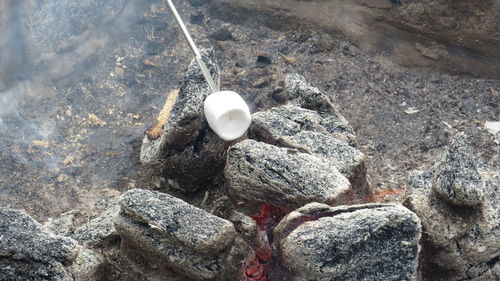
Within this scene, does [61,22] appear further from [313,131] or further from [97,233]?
[313,131]

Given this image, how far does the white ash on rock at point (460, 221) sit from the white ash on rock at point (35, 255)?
2101mm

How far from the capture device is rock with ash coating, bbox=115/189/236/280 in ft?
11.1

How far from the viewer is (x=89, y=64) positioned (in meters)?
5.62

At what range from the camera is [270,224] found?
12.8 ft

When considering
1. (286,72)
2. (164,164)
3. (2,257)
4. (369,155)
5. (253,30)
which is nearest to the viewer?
(2,257)

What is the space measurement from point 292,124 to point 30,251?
6.64 feet

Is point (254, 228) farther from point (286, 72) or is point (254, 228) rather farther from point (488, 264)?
point (286, 72)

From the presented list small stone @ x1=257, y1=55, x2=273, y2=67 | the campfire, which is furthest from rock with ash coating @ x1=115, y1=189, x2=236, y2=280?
small stone @ x1=257, y1=55, x2=273, y2=67

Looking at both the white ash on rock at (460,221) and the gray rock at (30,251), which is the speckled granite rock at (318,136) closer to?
the white ash on rock at (460,221)

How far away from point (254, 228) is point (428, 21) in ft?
9.91

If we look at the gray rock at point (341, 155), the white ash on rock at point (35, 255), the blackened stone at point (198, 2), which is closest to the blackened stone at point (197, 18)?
the blackened stone at point (198, 2)

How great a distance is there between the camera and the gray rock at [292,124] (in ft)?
14.0

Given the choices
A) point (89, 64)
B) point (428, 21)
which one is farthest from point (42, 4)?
point (428, 21)

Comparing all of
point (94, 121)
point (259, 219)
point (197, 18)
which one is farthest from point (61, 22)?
point (259, 219)
